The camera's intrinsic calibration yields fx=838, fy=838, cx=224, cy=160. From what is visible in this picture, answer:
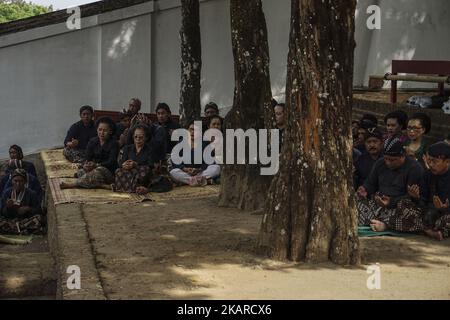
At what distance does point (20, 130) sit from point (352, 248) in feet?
33.7

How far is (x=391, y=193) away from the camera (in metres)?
8.37

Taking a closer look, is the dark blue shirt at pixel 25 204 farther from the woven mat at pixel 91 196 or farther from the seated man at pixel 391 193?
the seated man at pixel 391 193

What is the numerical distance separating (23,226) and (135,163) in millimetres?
1930

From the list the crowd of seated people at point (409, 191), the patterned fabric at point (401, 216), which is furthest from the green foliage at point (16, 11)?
the patterned fabric at point (401, 216)

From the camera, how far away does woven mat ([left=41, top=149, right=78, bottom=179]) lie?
41.3 ft

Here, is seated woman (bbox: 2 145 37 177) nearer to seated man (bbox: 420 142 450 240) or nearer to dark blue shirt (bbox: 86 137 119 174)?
dark blue shirt (bbox: 86 137 119 174)

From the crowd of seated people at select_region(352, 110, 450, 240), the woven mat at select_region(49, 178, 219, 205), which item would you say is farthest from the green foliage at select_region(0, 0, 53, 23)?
the crowd of seated people at select_region(352, 110, 450, 240)

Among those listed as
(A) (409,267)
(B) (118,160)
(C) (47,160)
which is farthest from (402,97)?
(A) (409,267)

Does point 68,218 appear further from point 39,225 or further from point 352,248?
point 352,248

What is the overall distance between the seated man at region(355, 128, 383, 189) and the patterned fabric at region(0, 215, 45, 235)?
183 inches

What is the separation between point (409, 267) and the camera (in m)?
7.04

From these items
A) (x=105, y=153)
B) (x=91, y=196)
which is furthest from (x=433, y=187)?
(x=105, y=153)

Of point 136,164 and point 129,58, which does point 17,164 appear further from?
point 129,58
